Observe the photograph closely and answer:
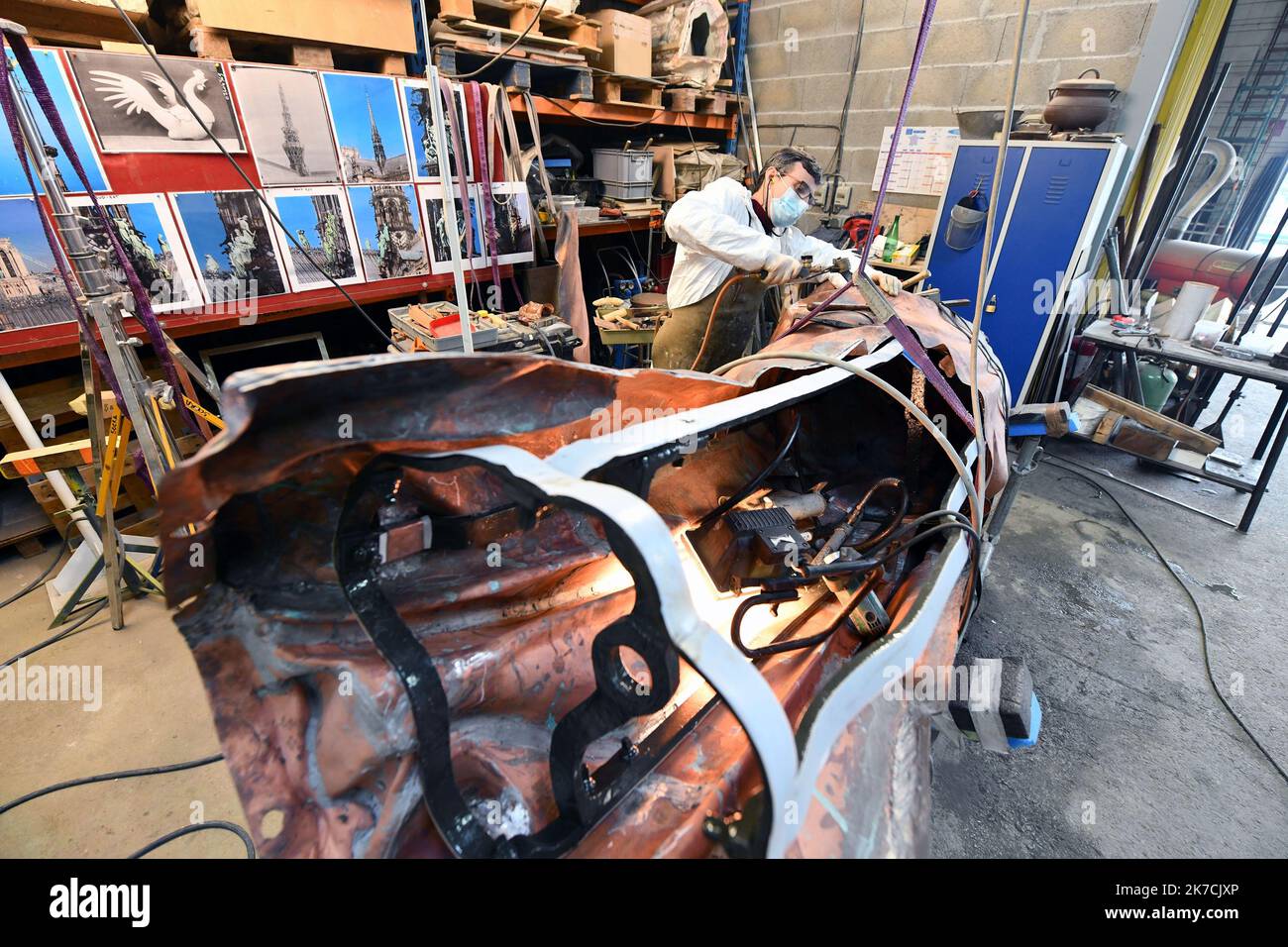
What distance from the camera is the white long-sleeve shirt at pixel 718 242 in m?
2.65

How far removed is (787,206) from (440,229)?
6.92 ft

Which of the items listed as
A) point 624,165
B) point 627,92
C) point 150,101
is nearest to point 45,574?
point 150,101

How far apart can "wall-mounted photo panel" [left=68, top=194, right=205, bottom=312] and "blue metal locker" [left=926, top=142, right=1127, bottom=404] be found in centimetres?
443

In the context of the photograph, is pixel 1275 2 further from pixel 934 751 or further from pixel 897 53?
pixel 934 751

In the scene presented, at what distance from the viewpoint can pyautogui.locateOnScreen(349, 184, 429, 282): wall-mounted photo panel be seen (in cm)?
304

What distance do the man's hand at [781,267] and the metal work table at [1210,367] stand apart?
90.6 inches

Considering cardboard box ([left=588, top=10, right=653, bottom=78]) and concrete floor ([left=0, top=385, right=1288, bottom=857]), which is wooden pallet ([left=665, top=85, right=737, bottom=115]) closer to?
cardboard box ([left=588, top=10, right=653, bottom=78])

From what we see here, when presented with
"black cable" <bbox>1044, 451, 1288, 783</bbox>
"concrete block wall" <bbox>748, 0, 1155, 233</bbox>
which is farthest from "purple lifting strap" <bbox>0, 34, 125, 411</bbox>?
"concrete block wall" <bbox>748, 0, 1155, 233</bbox>

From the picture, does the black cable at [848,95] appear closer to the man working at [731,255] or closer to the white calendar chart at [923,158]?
the white calendar chart at [923,158]

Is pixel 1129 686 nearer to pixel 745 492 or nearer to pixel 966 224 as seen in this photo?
pixel 745 492

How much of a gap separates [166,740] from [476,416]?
75.3 inches

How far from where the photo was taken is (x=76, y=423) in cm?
275

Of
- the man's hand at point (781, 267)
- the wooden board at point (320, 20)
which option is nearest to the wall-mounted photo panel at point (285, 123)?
the wooden board at point (320, 20)

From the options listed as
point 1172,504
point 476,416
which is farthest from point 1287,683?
point 476,416
